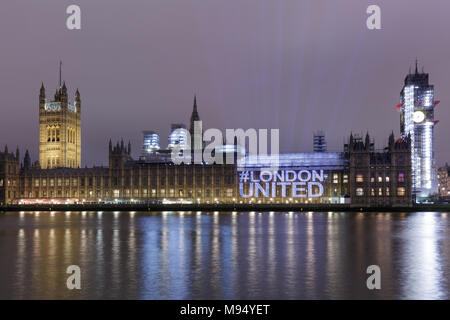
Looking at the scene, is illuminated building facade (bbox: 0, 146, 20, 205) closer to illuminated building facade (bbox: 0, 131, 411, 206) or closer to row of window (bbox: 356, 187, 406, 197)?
illuminated building facade (bbox: 0, 131, 411, 206)


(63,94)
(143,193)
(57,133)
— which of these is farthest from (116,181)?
(63,94)

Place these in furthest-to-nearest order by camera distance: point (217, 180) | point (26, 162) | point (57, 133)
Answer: point (57, 133), point (26, 162), point (217, 180)

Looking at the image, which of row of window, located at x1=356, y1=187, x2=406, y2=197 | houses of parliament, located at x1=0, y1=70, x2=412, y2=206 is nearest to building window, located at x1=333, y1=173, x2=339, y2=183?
houses of parliament, located at x1=0, y1=70, x2=412, y2=206

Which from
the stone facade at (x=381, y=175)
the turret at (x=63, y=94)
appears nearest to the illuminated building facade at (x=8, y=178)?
the turret at (x=63, y=94)

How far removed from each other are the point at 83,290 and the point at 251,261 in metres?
13.9

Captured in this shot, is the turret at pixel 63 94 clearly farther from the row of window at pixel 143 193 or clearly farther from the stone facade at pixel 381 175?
the stone facade at pixel 381 175

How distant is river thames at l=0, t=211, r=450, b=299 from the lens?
1070 inches

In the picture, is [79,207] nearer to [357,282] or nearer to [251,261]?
[251,261]

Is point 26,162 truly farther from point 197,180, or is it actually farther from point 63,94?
point 197,180

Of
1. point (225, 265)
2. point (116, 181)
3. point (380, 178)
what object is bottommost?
point (225, 265)

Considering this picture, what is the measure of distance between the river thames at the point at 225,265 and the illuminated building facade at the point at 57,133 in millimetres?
138492

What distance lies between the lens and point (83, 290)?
27.5 metres

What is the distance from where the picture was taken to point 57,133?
191750 millimetres

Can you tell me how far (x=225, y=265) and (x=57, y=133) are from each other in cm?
17012
